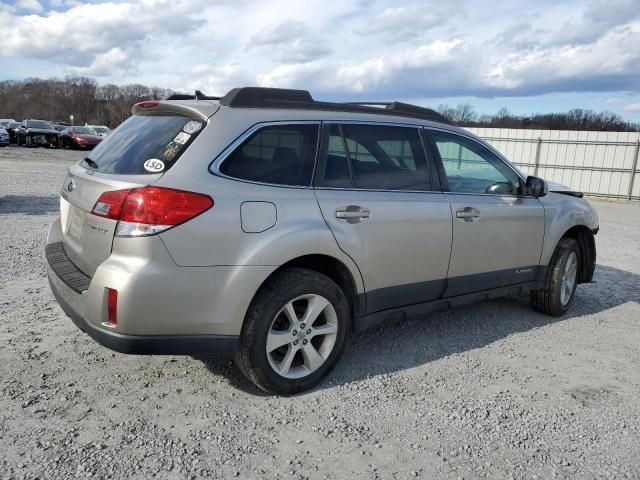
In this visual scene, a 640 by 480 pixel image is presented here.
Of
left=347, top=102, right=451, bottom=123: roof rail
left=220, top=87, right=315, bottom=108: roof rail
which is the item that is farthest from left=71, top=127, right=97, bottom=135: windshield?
left=220, top=87, right=315, bottom=108: roof rail

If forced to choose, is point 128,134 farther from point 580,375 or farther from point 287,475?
point 580,375

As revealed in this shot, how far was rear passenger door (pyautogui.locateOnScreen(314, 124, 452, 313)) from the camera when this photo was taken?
11.6ft

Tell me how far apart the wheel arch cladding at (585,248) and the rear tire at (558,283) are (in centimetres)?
13

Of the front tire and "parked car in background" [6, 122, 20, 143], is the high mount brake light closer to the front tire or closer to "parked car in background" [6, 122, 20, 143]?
the front tire

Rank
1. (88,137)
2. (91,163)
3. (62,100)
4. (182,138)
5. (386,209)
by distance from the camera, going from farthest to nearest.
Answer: (62,100), (88,137), (386,209), (91,163), (182,138)

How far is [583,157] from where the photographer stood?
19.4 m

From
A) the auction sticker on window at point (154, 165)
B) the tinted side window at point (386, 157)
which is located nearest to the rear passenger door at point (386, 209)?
the tinted side window at point (386, 157)

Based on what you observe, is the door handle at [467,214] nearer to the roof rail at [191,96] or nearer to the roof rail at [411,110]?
the roof rail at [411,110]

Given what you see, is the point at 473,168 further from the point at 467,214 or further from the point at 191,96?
the point at 191,96

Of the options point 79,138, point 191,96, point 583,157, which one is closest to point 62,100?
point 79,138

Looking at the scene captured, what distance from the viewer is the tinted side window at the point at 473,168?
4.32 meters

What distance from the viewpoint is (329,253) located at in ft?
11.1

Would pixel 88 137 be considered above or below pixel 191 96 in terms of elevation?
below

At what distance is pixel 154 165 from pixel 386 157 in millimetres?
1643
